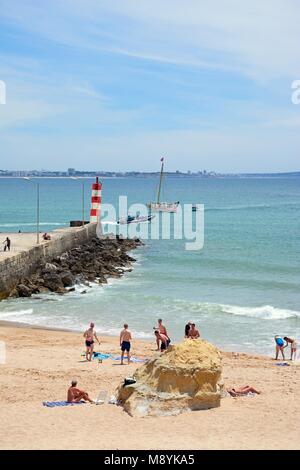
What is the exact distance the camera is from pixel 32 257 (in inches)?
1133

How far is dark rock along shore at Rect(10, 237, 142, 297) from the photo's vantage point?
26281 mm

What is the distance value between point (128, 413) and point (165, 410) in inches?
26.0

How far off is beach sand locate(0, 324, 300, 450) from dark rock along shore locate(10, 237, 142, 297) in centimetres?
1057

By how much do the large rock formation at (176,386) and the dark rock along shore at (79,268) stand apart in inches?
572

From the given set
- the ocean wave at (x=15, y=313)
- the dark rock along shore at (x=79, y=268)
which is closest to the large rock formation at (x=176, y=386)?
the ocean wave at (x=15, y=313)

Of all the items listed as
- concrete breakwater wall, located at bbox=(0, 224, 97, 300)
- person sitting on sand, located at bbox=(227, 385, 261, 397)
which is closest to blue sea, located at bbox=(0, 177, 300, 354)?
concrete breakwater wall, located at bbox=(0, 224, 97, 300)

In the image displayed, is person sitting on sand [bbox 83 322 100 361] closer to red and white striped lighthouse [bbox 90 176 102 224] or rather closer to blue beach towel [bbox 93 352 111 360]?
blue beach towel [bbox 93 352 111 360]

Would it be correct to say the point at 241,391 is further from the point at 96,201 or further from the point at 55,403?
A: the point at 96,201

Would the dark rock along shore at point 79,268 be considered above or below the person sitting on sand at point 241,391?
above

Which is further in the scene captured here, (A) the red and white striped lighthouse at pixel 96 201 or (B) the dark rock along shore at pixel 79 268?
(A) the red and white striped lighthouse at pixel 96 201

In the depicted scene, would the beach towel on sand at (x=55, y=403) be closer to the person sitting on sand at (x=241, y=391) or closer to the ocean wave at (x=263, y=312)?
the person sitting on sand at (x=241, y=391)

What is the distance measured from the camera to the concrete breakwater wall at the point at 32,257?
24.8 metres

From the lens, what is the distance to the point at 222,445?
385 inches

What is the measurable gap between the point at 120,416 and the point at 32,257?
18416 millimetres
